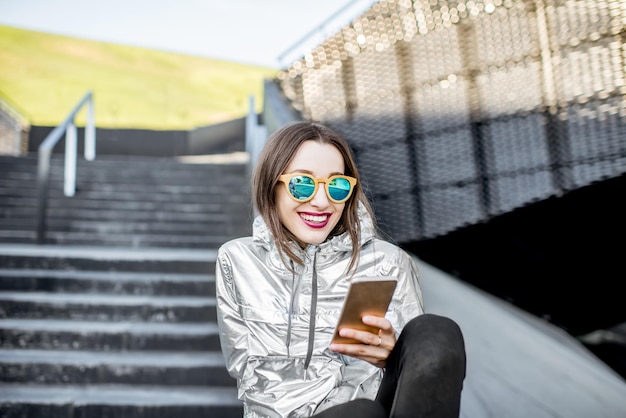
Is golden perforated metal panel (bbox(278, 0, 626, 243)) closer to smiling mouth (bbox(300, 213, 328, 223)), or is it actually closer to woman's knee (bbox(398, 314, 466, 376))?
smiling mouth (bbox(300, 213, 328, 223))

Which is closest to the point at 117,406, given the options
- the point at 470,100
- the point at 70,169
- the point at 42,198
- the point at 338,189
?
the point at 338,189

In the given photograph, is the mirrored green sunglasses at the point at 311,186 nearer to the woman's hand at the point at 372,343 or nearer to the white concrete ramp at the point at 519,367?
the woman's hand at the point at 372,343

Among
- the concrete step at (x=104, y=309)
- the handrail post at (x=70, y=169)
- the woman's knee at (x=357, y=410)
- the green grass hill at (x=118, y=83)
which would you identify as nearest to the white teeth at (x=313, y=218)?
the woman's knee at (x=357, y=410)

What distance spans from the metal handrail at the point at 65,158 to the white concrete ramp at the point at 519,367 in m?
3.19

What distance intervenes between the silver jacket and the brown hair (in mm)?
31

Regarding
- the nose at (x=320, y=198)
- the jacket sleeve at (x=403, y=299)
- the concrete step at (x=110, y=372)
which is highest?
the nose at (x=320, y=198)

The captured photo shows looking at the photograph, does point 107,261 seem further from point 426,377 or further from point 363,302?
point 426,377

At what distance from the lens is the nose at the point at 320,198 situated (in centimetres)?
141

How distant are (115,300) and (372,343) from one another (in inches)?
95.9

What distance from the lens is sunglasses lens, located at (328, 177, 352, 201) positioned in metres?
1.41

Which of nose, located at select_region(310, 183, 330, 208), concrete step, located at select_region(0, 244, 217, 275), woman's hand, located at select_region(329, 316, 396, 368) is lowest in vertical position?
woman's hand, located at select_region(329, 316, 396, 368)

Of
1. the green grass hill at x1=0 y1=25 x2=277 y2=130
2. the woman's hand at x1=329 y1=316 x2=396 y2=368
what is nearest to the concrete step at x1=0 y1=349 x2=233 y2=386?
the woman's hand at x1=329 y1=316 x2=396 y2=368

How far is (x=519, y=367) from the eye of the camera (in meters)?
2.67

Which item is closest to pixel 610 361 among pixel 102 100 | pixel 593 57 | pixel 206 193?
pixel 593 57
